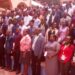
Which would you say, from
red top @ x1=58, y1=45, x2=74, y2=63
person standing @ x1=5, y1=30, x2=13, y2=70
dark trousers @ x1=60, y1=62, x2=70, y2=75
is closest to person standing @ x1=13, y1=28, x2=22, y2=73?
person standing @ x1=5, y1=30, x2=13, y2=70

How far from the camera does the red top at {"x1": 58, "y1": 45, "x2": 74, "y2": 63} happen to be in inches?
487

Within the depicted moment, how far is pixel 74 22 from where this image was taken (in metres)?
14.9

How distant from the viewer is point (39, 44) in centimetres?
1401

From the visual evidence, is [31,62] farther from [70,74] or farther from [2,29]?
[2,29]

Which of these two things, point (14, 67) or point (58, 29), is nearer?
point (58, 29)

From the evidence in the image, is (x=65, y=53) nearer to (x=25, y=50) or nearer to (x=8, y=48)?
(x=25, y=50)

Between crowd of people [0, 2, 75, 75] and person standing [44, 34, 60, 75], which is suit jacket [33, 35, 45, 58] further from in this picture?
person standing [44, 34, 60, 75]

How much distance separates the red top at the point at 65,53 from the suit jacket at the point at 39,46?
1.23 meters

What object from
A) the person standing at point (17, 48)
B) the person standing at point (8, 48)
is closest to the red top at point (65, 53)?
the person standing at point (17, 48)

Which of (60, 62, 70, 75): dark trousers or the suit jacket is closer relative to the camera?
(60, 62, 70, 75): dark trousers

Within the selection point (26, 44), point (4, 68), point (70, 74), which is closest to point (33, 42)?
Result: point (26, 44)

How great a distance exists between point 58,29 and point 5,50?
3095 millimetres

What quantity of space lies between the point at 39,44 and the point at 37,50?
0.75 ft

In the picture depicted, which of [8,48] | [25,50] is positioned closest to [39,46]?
[25,50]
